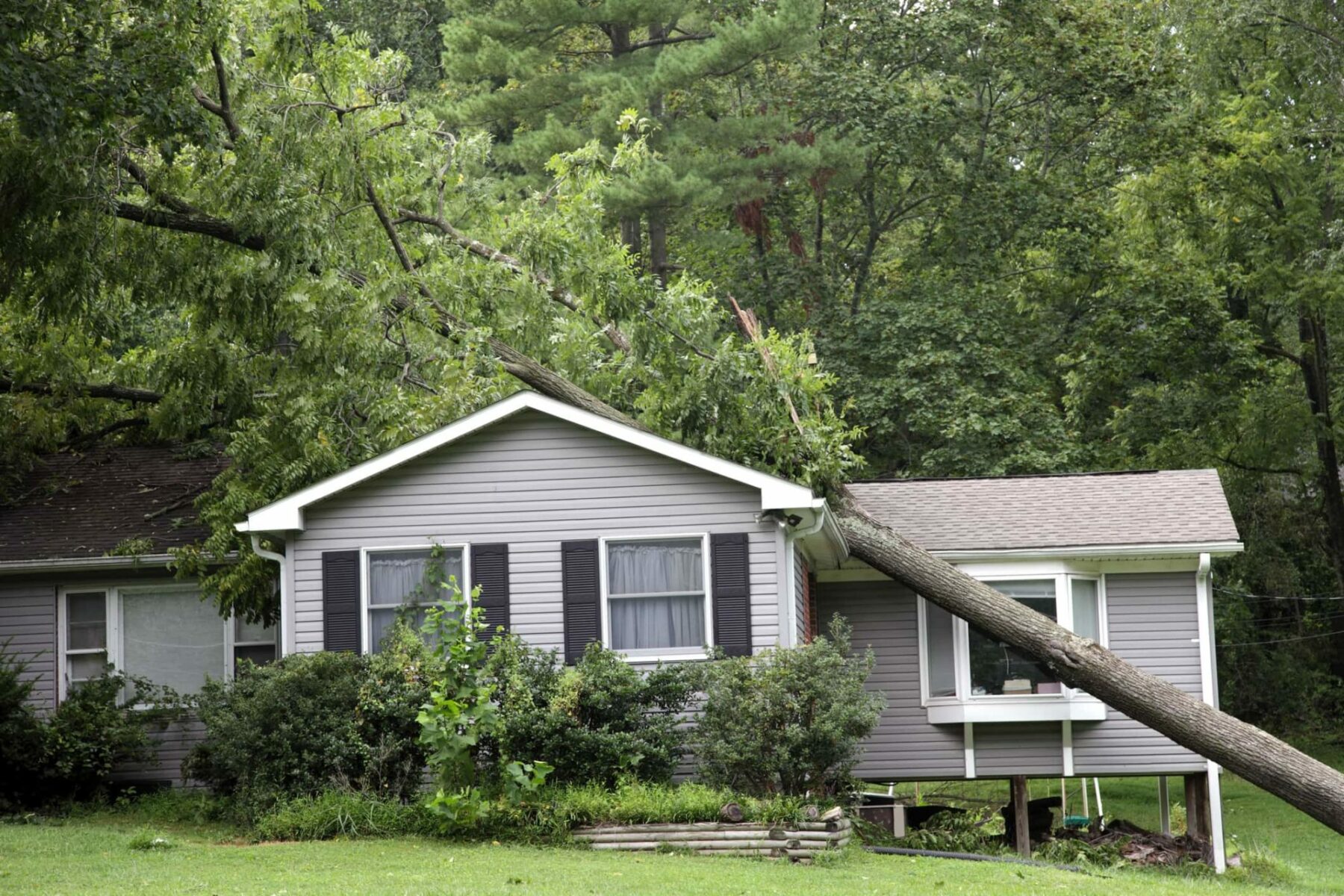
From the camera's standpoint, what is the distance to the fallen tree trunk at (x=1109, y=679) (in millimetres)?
13773

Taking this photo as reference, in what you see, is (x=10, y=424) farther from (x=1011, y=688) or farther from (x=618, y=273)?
(x=1011, y=688)

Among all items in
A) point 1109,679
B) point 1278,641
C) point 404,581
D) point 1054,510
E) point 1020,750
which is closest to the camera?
point 1109,679

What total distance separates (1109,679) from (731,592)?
3.62m

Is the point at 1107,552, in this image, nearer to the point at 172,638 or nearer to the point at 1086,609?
the point at 1086,609

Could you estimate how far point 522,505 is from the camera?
589 inches

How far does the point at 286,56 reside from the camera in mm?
16688

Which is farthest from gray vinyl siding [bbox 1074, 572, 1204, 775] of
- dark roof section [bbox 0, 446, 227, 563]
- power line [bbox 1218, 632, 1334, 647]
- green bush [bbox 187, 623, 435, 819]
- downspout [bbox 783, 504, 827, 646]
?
power line [bbox 1218, 632, 1334, 647]

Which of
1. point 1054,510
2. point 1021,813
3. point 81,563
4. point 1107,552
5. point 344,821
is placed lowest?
point 1021,813

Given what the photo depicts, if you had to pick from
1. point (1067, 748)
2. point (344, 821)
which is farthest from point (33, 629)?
point (1067, 748)

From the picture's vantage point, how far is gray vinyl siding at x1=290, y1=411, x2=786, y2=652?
14.8m

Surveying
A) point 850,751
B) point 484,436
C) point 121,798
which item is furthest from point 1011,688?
point 121,798

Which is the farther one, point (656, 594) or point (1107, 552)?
point (1107, 552)

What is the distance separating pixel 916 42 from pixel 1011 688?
1567cm

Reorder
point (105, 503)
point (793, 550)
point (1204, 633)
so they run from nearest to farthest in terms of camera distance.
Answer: point (793, 550), point (1204, 633), point (105, 503)
